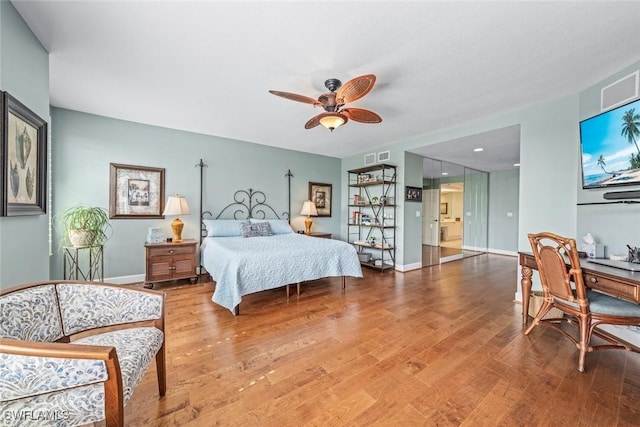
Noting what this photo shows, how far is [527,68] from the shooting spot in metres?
2.36

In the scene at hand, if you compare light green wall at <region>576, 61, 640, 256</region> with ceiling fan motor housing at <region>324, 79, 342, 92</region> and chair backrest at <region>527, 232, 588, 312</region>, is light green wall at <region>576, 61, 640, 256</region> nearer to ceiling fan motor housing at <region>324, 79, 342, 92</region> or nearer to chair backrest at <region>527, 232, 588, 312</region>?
chair backrest at <region>527, 232, 588, 312</region>

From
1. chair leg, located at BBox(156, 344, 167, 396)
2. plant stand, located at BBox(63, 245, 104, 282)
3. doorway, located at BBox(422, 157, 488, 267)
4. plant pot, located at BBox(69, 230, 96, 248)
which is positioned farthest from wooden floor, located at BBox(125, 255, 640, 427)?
doorway, located at BBox(422, 157, 488, 267)

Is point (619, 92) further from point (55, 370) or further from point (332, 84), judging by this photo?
point (55, 370)

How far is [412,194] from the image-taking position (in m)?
5.11

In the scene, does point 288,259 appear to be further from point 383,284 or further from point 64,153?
point 64,153

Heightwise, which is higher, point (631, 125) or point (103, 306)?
point (631, 125)

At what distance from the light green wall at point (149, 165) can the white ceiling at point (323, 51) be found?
523mm

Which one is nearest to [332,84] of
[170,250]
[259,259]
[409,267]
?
[259,259]

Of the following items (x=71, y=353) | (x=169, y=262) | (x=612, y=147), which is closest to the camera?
(x=71, y=353)

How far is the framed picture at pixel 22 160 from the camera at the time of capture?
1.53 meters

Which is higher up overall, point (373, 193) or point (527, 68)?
point (527, 68)

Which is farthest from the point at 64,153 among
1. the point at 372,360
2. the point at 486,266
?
the point at 486,266

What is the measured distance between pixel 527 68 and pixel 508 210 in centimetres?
539

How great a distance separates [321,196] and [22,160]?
4868mm
